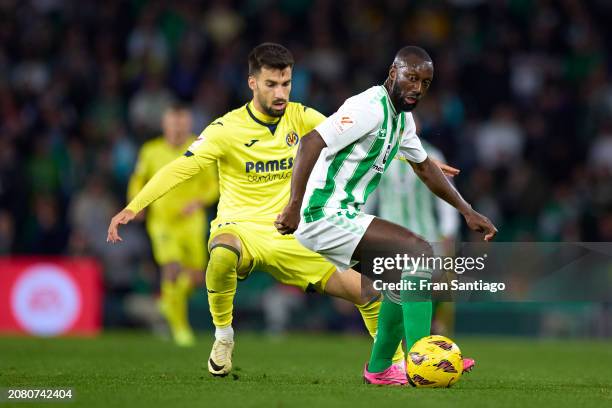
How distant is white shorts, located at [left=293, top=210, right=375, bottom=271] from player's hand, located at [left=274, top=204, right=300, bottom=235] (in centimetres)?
30

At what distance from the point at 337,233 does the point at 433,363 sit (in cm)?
99

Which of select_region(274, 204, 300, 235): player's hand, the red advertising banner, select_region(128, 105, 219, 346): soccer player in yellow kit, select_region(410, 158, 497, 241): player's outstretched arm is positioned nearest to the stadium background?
the red advertising banner

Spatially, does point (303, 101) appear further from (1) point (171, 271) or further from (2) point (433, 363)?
(2) point (433, 363)

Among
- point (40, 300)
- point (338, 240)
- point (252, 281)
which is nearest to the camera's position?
point (338, 240)

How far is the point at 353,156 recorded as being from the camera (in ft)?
23.1

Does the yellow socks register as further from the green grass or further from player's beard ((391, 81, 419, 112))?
player's beard ((391, 81, 419, 112))

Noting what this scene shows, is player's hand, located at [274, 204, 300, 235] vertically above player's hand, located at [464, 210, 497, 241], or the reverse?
player's hand, located at [464, 210, 497, 241]

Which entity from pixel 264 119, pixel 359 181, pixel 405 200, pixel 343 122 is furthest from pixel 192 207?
pixel 343 122

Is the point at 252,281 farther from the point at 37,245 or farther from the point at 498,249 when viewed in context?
the point at 498,249

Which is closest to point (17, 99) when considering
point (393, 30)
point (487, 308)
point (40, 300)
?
point (40, 300)

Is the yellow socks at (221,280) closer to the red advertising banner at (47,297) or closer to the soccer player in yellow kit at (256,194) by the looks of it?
the soccer player in yellow kit at (256,194)

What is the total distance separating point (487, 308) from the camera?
619 inches

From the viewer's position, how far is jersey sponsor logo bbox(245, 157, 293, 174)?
322 inches

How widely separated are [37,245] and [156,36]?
148 inches
